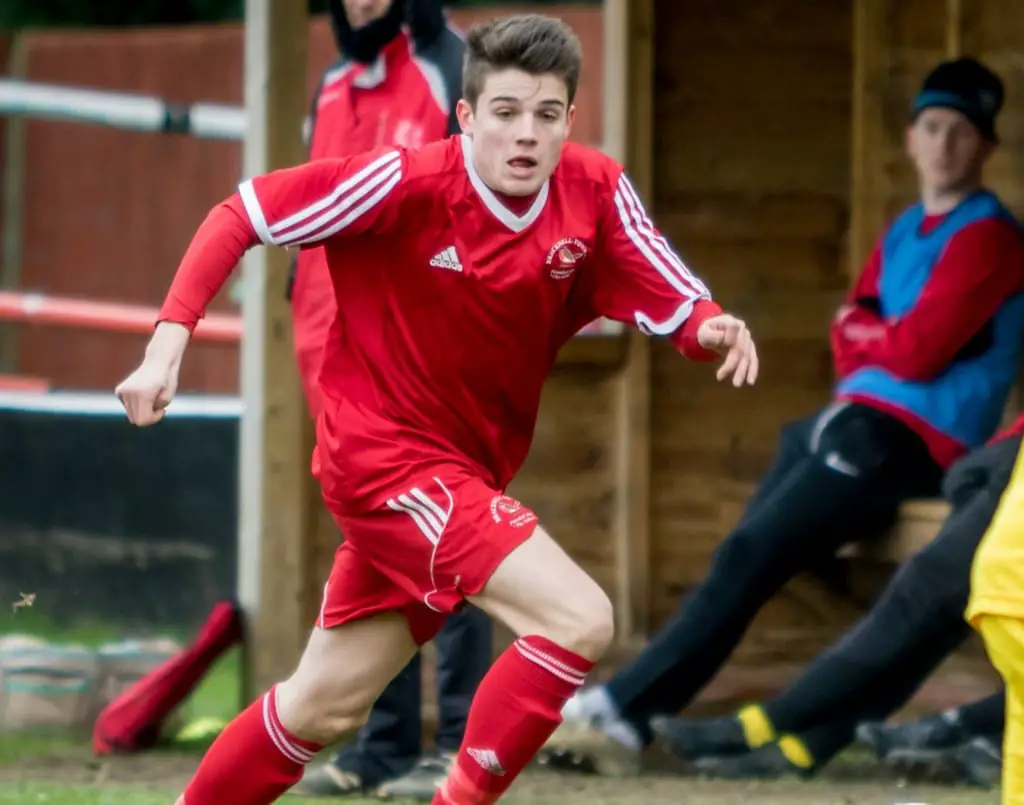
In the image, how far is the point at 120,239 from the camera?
16.0m

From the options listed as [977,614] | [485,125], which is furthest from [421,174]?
[977,614]

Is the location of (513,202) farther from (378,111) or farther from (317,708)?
(378,111)

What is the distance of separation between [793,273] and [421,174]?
3.27 m

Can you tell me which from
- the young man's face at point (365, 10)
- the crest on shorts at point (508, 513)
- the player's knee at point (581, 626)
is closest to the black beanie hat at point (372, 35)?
the young man's face at point (365, 10)

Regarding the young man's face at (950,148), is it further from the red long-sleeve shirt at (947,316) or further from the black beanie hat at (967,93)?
the red long-sleeve shirt at (947,316)

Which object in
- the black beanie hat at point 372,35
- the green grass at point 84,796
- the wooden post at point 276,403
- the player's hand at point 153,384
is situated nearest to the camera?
the player's hand at point 153,384

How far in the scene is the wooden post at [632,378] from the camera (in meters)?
7.58

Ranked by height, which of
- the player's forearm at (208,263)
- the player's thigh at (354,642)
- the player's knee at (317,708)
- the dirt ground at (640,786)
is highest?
the player's forearm at (208,263)

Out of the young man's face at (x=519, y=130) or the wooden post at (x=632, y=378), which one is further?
the wooden post at (x=632, y=378)

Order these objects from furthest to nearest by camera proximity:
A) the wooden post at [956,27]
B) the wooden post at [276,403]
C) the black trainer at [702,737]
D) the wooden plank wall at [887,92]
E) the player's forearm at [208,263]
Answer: the wooden plank wall at [887,92], the wooden post at [956,27], the wooden post at [276,403], the black trainer at [702,737], the player's forearm at [208,263]

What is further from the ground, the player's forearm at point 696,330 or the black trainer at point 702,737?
the player's forearm at point 696,330

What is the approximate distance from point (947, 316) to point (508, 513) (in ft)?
7.11

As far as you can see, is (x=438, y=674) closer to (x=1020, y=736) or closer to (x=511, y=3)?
(x=1020, y=736)

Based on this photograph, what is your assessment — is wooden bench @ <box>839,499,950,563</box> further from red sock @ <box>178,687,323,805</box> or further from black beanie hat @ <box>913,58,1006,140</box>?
red sock @ <box>178,687,323,805</box>
